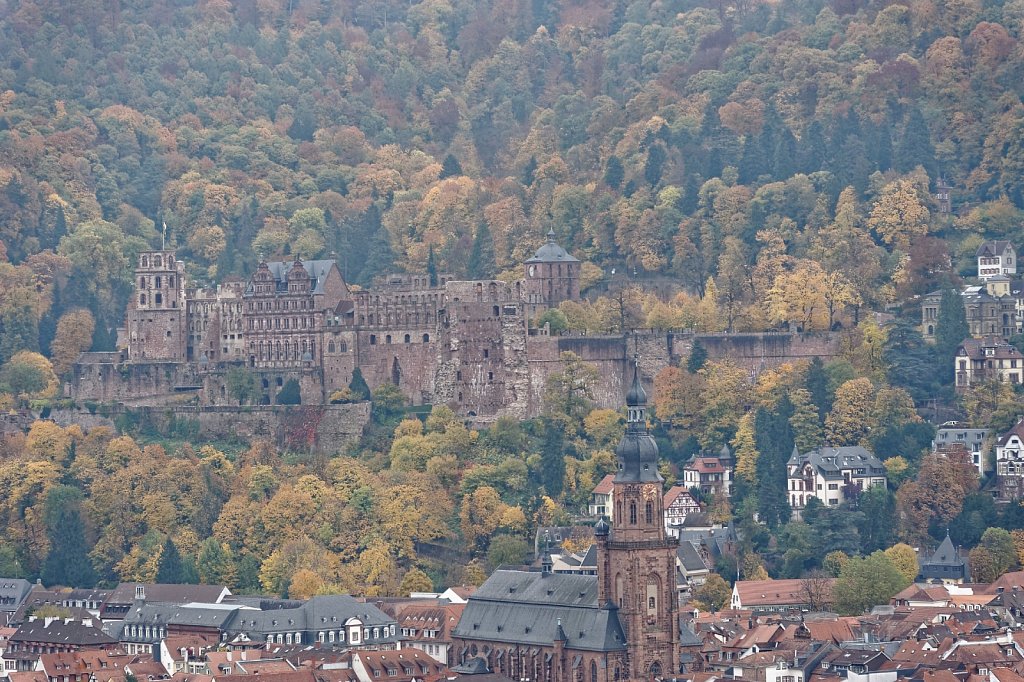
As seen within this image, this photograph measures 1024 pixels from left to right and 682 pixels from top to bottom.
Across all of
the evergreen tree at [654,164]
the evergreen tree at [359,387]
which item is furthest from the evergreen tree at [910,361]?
the evergreen tree at [654,164]

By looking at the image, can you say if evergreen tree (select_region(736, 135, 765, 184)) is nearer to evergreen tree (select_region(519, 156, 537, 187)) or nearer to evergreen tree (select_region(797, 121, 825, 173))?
evergreen tree (select_region(797, 121, 825, 173))

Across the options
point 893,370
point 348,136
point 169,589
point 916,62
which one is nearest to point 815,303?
point 893,370

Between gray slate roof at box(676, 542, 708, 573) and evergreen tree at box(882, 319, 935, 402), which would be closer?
gray slate roof at box(676, 542, 708, 573)

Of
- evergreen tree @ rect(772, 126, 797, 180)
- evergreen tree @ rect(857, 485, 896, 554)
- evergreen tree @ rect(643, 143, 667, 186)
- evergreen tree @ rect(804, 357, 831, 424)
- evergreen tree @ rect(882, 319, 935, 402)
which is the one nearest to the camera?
evergreen tree @ rect(857, 485, 896, 554)

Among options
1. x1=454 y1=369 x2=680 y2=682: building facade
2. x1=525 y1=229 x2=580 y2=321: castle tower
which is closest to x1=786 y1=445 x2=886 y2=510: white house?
x1=454 y1=369 x2=680 y2=682: building facade

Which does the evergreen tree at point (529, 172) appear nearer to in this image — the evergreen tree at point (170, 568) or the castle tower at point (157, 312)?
the castle tower at point (157, 312)
